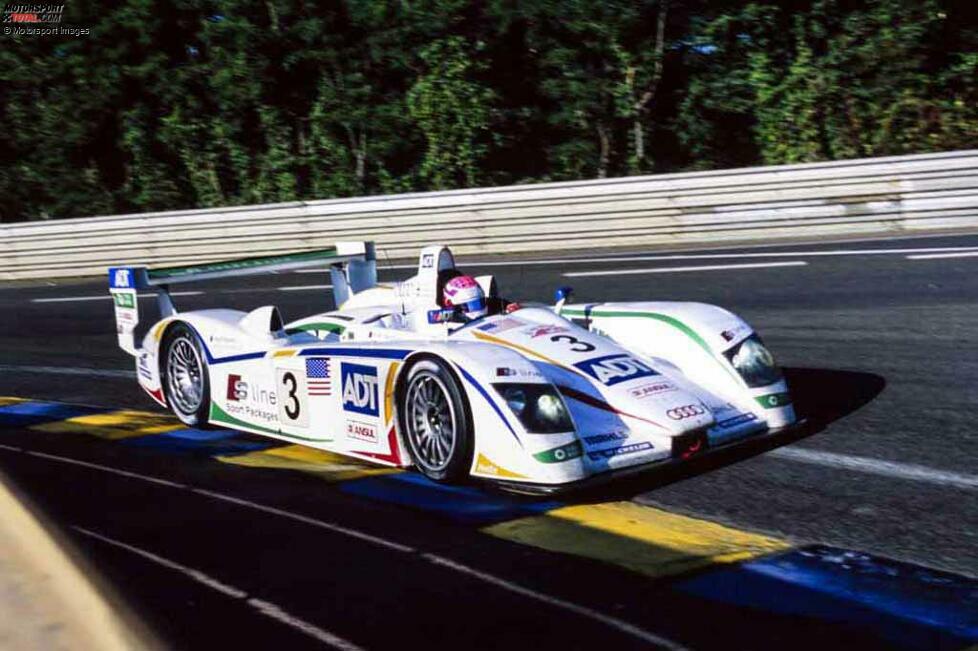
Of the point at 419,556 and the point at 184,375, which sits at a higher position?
the point at 184,375

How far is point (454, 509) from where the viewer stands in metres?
5.20

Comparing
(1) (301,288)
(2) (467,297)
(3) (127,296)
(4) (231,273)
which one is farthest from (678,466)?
(1) (301,288)

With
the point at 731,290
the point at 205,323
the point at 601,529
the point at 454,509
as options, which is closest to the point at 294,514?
the point at 454,509

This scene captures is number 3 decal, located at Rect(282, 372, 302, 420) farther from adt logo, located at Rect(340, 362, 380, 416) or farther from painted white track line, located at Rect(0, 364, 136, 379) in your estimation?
painted white track line, located at Rect(0, 364, 136, 379)

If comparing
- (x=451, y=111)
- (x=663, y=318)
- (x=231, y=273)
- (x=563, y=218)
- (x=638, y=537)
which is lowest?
(x=638, y=537)

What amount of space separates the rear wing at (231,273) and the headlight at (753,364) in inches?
108

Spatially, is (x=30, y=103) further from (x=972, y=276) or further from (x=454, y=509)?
(x=454, y=509)

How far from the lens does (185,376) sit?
7.51m

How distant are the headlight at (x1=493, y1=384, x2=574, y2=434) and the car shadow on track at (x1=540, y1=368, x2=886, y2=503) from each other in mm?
348

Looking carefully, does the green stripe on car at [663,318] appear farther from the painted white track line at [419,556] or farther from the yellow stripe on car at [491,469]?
the painted white track line at [419,556]

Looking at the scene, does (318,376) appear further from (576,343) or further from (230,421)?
(576,343)

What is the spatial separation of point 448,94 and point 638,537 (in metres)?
12.9

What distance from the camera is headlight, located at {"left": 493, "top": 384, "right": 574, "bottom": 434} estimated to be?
202 inches

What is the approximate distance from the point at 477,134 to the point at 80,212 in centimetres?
682
